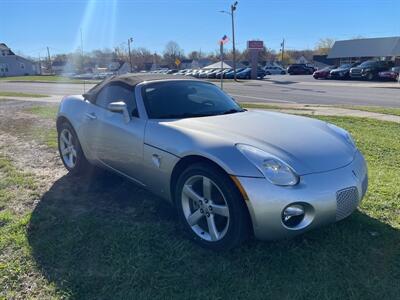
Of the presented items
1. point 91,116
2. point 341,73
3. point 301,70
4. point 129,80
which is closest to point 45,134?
point 91,116

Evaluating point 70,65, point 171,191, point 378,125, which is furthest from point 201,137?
point 70,65

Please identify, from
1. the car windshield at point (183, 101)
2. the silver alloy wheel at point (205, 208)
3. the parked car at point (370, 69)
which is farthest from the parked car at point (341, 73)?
the silver alloy wheel at point (205, 208)

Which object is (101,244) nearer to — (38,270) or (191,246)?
(38,270)

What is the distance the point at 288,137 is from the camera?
10.2 feet

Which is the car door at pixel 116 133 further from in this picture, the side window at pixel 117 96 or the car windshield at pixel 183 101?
the car windshield at pixel 183 101

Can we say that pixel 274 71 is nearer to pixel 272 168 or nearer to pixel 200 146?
pixel 200 146

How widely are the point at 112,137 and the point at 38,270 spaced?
1.61 metres

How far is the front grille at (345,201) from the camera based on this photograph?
2.77 m

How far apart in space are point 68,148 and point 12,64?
91.0 m

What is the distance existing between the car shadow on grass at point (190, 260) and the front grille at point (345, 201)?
1.18 feet

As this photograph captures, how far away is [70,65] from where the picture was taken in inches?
3740

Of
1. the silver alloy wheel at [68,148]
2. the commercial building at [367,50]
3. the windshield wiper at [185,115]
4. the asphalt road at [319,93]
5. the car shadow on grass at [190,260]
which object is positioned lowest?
the car shadow on grass at [190,260]

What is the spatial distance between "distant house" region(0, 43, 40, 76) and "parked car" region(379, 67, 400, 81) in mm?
79287

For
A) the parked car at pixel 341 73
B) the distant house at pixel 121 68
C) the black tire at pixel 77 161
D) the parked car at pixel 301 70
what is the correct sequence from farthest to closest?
the parked car at pixel 301 70 < the parked car at pixel 341 73 < the distant house at pixel 121 68 < the black tire at pixel 77 161
